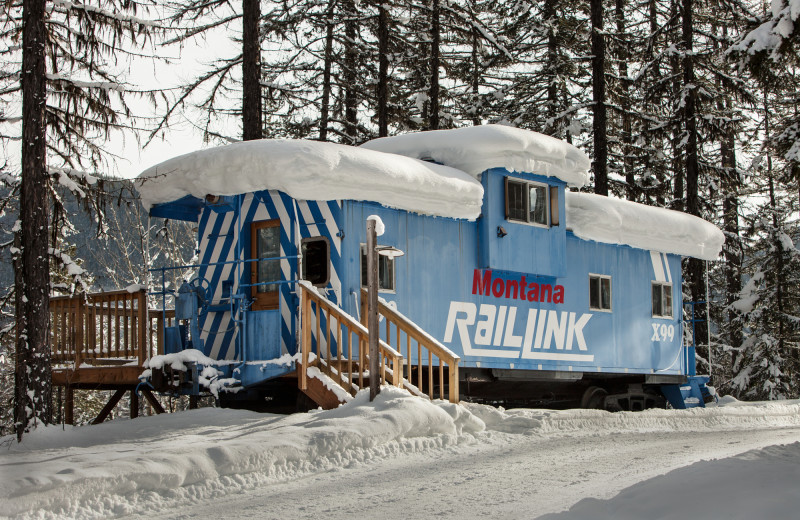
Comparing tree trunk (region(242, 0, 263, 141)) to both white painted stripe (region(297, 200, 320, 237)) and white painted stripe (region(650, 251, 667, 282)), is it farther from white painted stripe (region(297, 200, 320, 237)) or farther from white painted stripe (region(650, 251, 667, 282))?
white painted stripe (region(650, 251, 667, 282))

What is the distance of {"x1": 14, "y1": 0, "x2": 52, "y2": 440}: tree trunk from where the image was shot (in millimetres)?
11430

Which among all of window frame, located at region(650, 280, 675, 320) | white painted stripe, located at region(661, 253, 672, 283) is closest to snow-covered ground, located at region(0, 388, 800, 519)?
window frame, located at region(650, 280, 675, 320)

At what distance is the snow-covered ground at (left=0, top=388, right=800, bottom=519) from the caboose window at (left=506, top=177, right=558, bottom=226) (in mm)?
4360

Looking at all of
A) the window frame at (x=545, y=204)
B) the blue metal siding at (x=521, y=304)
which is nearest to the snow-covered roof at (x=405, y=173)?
the window frame at (x=545, y=204)

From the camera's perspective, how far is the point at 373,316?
10.6 m

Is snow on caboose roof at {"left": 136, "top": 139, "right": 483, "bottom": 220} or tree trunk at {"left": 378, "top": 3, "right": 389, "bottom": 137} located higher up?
tree trunk at {"left": 378, "top": 3, "right": 389, "bottom": 137}

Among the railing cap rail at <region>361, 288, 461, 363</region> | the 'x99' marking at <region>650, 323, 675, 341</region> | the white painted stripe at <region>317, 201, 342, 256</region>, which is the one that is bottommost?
the 'x99' marking at <region>650, 323, 675, 341</region>

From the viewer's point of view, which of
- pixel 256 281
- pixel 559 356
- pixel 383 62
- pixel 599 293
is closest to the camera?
pixel 256 281

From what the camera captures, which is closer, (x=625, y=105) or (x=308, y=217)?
(x=308, y=217)

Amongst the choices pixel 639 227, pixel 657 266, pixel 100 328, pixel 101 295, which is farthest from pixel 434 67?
pixel 100 328

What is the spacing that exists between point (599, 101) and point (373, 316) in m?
15.9

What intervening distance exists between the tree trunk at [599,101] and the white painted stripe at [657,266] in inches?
216

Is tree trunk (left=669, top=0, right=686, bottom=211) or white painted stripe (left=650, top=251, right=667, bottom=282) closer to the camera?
white painted stripe (left=650, top=251, right=667, bottom=282)

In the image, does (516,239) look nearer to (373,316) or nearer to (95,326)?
(373,316)
